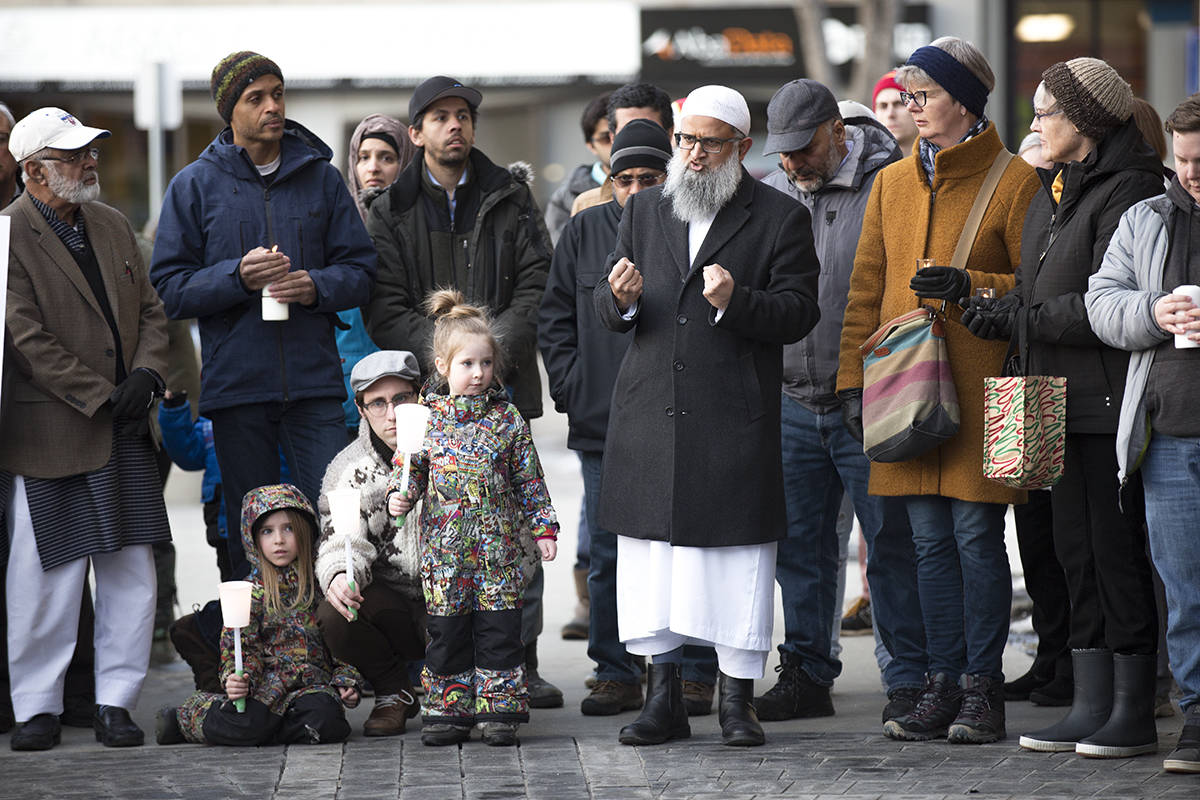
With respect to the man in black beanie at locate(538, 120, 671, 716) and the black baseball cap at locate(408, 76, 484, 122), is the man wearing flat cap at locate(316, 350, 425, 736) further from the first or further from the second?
the black baseball cap at locate(408, 76, 484, 122)

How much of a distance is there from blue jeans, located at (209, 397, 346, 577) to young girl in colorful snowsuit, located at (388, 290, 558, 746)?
2.58 ft

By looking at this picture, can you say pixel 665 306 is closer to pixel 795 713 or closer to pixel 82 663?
pixel 795 713

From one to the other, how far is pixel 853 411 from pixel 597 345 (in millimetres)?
1084

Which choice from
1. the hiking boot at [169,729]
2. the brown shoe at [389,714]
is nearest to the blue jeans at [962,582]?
the brown shoe at [389,714]

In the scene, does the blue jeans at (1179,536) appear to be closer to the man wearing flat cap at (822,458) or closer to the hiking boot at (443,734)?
the man wearing flat cap at (822,458)

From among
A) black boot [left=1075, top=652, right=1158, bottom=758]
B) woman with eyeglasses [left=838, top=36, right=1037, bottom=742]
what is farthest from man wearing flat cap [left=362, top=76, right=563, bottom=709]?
black boot [left=1075, top=652, right=1158, bottom=758]

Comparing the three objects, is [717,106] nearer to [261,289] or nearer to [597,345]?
[597,345]

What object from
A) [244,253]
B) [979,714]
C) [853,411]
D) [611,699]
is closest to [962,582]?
[979,714]

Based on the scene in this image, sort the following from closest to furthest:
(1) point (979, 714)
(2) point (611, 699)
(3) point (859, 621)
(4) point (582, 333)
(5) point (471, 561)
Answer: (1) point (979, 714) → (5) point (471, 561) → (2) point (611, 699) → (4) point (582, 333) → (3) point (859, 621)

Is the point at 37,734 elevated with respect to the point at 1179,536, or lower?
lower

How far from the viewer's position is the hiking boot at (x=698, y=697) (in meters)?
A: 6.43

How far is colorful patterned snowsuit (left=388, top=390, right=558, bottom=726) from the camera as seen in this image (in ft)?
19.4

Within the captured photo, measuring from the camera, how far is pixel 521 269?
275 inches

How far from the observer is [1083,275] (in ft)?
18.2
